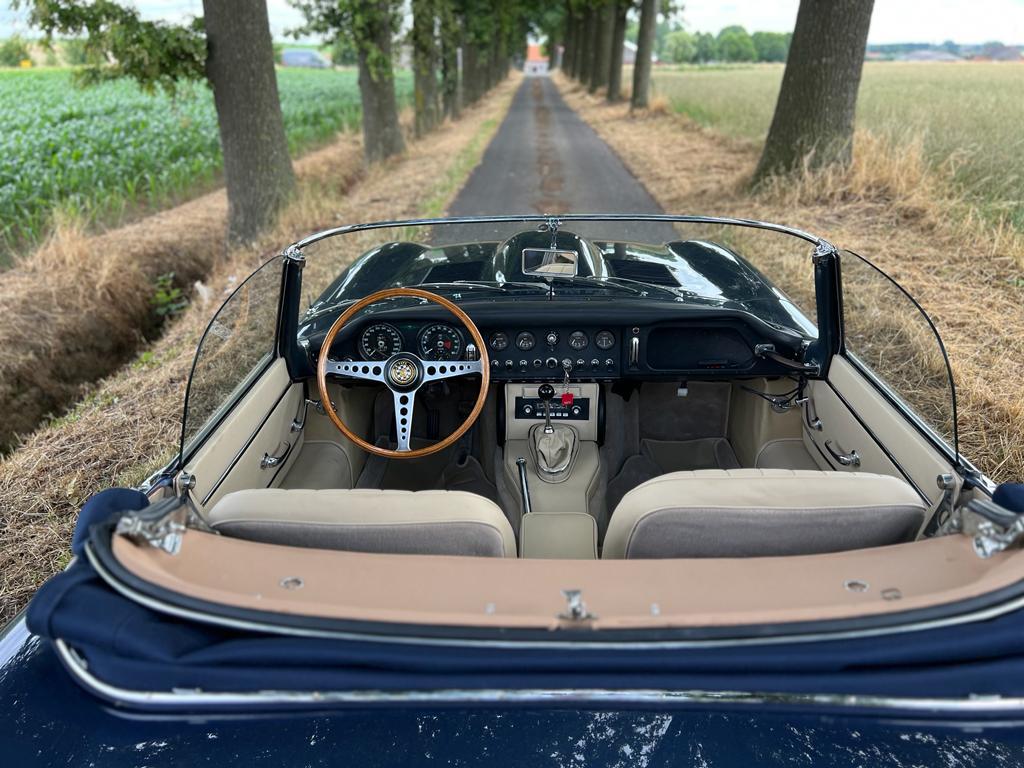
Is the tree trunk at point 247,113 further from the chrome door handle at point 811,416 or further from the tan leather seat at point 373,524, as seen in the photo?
the tan leather seat at point 373,524

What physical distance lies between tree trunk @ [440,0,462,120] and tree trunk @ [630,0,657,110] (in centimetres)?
523

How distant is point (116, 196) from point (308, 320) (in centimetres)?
828

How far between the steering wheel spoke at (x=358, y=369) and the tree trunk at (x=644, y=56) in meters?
20.1

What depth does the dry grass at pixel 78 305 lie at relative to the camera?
6098 millimetres

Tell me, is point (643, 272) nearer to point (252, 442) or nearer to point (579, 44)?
point (252, 442)

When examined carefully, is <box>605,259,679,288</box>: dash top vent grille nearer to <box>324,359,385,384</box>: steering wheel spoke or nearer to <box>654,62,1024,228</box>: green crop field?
<box>324,359,385,384</box>: steering wheel spoke

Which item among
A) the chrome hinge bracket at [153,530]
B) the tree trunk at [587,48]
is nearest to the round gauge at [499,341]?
the chrome hinge bracket at [153,530]

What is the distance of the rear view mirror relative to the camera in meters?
3.05

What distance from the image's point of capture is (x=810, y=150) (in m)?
8.69

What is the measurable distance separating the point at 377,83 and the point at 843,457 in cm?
1271

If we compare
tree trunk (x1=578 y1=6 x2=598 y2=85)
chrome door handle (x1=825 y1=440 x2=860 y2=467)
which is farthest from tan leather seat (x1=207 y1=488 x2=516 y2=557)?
tree trunk (x1=578 y1=6 x2=598 y2=85)

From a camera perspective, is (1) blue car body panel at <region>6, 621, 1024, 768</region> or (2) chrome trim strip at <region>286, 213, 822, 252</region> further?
(2) chrome trim strip at <region>286, 213, 822, 252</region>

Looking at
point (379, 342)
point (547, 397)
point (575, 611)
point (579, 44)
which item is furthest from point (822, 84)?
point (579, 44)

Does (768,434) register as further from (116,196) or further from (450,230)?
(116,196)
